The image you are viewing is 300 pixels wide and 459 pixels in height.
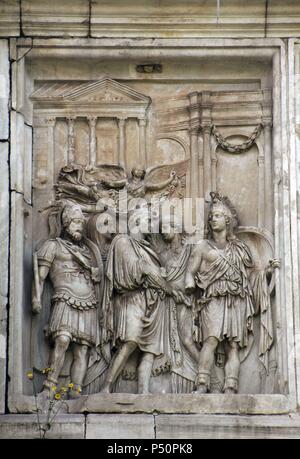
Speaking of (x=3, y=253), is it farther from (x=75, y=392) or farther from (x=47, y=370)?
(x=75, y=392)

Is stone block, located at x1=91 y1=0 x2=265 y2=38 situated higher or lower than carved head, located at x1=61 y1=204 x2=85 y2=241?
higher

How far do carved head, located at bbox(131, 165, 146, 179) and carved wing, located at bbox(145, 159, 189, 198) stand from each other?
0.04 m

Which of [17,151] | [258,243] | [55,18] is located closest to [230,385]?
[258,243]

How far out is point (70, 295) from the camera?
1523cm

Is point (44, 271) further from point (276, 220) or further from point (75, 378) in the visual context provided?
point (276, 220)

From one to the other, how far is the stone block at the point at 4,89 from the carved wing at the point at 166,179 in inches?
52.4

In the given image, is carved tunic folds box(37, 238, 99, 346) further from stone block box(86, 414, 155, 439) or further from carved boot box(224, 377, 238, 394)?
carved boot box(224, 377, 238, 394)

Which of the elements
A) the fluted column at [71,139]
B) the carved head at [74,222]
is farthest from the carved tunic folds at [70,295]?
the fluted column at [71,139]

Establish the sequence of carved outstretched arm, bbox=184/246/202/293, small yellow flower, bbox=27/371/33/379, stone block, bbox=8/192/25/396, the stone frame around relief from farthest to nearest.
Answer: carved outstretched arm, bbox=184/246/202/293
stone block, bbox=8/192/25/396
the stone frame around relief
small yellow flower, bbox=27/371/33/379

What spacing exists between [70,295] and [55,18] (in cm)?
249

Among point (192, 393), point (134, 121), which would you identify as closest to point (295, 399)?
point (192, 393)

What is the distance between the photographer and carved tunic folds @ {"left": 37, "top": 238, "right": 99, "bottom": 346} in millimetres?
15180

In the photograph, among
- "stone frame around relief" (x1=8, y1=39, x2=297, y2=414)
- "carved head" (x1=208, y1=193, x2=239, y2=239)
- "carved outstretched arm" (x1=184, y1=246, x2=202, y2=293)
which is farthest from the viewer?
"carved head" (x1=208, y1=193, x2=239, y2=239)

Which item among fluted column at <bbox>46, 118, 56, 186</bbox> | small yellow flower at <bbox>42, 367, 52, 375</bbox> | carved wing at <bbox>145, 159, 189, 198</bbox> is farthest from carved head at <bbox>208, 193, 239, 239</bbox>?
small yellow flower at <bbox>42, 367, 52, 375</bbox>
